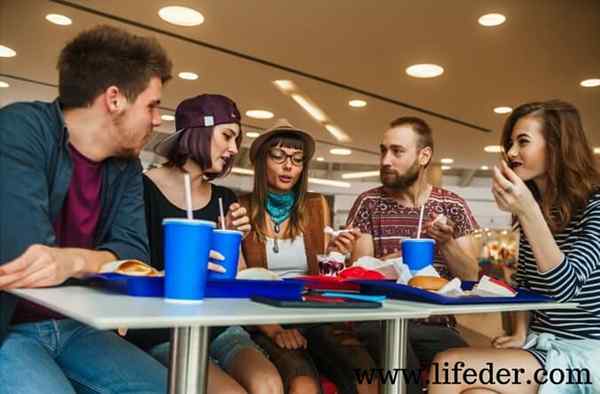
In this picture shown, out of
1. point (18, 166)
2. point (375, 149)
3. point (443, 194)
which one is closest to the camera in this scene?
point (18, 166)

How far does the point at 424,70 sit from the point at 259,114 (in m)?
2.13

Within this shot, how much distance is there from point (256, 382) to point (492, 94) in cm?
420

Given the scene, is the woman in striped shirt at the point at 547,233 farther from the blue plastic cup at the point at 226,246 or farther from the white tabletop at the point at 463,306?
the blue plastic cup at the point at 226,246

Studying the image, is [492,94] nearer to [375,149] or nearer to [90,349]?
[375,149]

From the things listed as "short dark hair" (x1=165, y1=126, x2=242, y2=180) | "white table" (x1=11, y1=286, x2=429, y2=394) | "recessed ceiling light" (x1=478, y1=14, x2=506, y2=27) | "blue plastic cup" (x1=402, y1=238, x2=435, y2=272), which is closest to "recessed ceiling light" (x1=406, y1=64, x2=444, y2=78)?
"recessed ceiling light" (x1=478, y1=14, x2=506, y2=27)

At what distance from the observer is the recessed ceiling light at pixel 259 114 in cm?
593

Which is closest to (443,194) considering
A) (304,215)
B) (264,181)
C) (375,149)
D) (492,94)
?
(304,215)

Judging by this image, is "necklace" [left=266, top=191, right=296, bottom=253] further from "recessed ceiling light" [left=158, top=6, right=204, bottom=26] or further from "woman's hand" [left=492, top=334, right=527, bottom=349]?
"recessed ceiling light" [left=158, top=6, right=204, bottom=26]

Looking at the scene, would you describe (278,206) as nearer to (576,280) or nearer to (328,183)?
(576,280)

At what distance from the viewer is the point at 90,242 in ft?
→ 4.83

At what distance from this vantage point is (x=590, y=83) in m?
4.66

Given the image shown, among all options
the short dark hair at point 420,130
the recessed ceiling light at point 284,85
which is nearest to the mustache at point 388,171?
the short dark hair at point 420,130

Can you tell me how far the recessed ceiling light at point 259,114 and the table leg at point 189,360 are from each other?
5.02 m

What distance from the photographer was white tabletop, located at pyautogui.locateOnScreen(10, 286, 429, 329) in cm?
80
